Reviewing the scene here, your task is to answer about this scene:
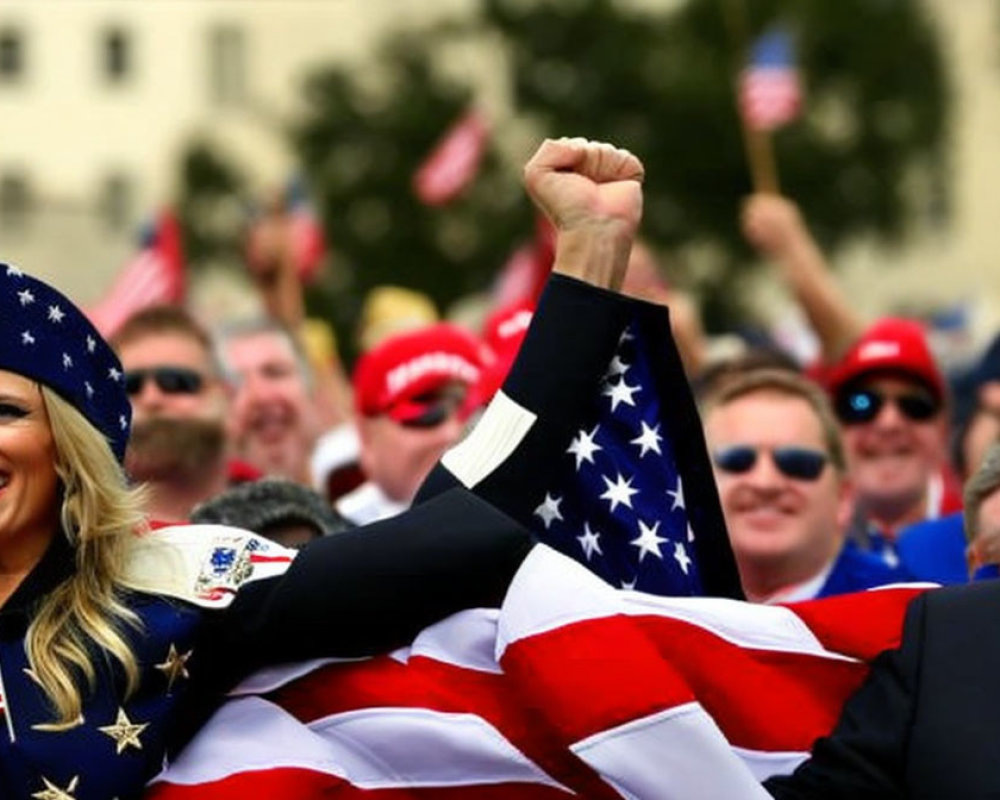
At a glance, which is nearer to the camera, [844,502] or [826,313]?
[844,502]

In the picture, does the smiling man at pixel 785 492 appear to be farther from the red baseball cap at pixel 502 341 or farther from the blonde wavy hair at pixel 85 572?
the blonde wavy hair at pixel 85 572

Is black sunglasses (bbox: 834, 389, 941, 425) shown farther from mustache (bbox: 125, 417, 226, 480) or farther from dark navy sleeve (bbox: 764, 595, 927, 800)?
dark navy sleeve (bbox: 764, 595, 927, 800)

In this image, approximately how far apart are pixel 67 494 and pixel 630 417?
103 centimetres

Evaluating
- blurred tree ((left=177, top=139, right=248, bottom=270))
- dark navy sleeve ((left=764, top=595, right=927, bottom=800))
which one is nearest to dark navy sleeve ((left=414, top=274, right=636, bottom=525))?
dark navy sleeve ((left=764, top=595, right=927, bottom=800))

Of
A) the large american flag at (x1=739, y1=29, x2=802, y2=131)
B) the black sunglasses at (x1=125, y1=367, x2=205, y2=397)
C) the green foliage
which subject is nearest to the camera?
the black sunglasses at (x1=125, y1=367, x2=205, y2=397)

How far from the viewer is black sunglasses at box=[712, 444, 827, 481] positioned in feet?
25.6

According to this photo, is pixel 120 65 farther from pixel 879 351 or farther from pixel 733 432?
pixel 733 432

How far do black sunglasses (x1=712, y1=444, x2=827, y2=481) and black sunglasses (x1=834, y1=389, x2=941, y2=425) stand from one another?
172cm

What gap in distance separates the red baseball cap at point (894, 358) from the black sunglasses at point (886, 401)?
0.04 metres

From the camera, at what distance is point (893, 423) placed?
31.0 feet

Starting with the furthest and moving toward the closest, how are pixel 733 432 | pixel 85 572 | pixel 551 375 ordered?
pixel 733 432, pixel 551 375, pixel 85 572

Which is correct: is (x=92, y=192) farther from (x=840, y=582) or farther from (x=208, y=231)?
(x=840, y=582)

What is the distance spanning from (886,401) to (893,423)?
4.5 inches

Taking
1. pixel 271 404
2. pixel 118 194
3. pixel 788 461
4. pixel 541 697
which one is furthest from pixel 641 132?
pixel 541 697
